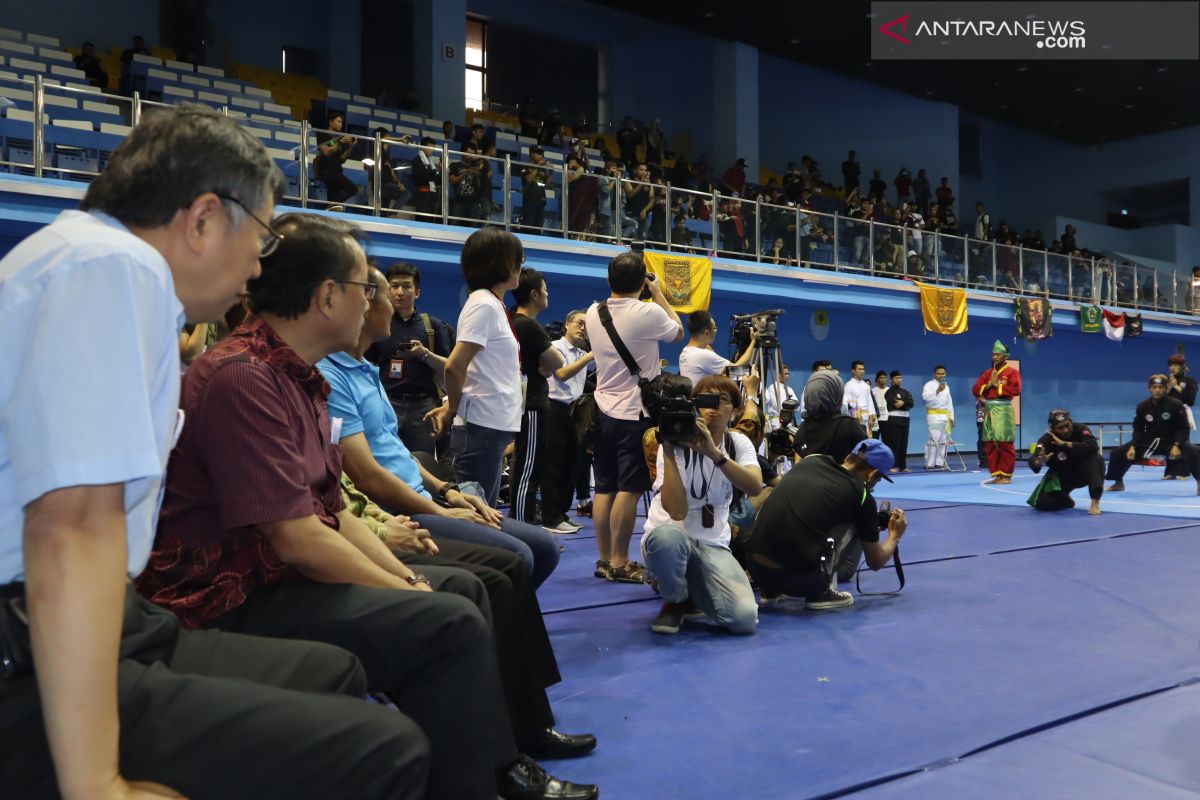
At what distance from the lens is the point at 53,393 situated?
102cm

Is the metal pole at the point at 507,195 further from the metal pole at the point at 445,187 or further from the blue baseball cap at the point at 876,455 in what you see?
the blue baseball cap at the point at 876,455

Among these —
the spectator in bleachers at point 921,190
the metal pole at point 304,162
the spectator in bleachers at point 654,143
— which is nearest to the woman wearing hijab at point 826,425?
the metal pole at point 304,162

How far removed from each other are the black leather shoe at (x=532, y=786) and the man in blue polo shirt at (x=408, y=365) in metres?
2.67

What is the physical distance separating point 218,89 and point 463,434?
10.5 meters

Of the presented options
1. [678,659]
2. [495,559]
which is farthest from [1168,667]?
[495,559]

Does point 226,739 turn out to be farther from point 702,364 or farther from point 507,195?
point 507,195

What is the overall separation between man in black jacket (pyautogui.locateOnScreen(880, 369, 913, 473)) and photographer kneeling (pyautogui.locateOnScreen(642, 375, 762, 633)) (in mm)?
10979

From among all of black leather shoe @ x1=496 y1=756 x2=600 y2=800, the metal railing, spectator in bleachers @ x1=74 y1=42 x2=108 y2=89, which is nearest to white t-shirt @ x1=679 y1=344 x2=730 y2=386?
the metal railing

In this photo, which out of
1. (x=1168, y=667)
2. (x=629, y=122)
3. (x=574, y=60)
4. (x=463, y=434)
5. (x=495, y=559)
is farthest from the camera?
(x=574, y=60)

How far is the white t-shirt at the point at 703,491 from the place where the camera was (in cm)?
401

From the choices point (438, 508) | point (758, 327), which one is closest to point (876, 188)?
point (758, 327)

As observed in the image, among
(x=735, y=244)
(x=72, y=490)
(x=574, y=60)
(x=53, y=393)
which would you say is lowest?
(x=72, y=490)

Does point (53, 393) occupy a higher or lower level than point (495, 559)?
higher

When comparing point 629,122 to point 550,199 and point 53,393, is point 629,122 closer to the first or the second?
point 550,199
